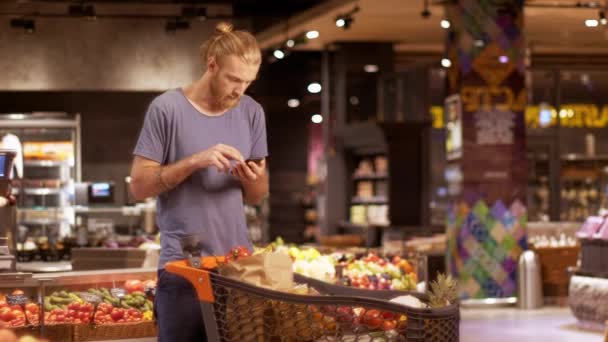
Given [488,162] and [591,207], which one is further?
[591,207]

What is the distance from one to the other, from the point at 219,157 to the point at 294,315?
Result: 19.7 inches

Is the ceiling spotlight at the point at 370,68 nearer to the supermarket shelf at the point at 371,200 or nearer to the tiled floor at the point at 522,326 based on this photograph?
the supermarket shelf at the point at 371,200

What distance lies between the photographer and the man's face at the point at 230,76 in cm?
329

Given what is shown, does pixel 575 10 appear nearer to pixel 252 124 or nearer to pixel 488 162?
pixel 488 162

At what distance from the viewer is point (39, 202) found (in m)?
15.5

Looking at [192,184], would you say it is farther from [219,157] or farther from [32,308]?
[32,308]

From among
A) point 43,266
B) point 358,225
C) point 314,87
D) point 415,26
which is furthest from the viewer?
point 314,87

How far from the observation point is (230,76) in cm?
330

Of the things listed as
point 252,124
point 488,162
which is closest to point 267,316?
point 252,124

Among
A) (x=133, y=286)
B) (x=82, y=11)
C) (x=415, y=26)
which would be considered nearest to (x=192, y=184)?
(x=133, y=286)

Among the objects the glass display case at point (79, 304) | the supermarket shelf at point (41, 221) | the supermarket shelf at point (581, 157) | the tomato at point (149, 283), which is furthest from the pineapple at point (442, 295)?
the supermarket shelf at point (581, 157)

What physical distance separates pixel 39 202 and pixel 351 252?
7.97 metres

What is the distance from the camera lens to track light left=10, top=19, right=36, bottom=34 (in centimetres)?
1433

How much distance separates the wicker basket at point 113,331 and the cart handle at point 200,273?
2329 millimetres
